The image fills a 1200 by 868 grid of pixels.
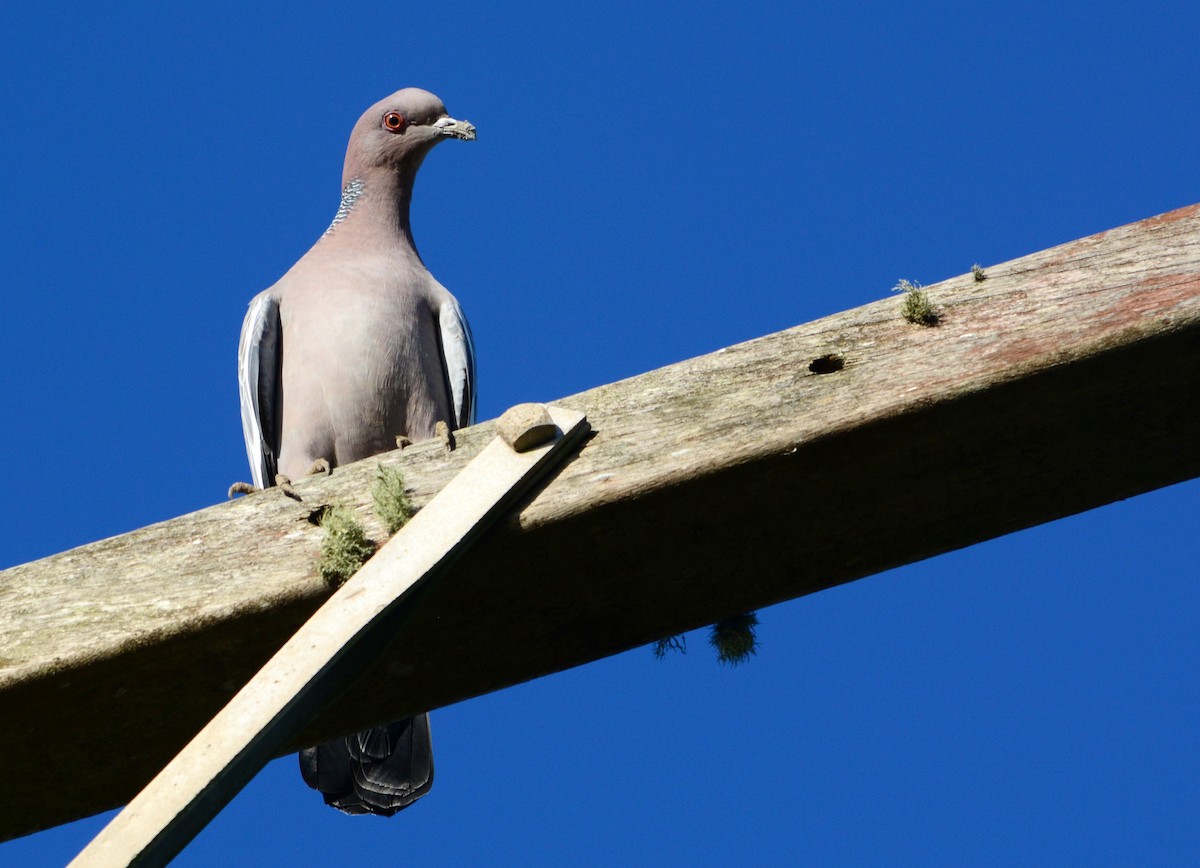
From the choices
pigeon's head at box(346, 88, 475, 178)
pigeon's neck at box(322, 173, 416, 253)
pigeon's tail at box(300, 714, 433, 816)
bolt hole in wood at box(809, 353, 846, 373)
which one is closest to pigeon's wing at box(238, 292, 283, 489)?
pigeon's neck at box(322, 173, 416, 253)

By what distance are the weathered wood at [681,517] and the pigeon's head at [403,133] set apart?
15.0ft

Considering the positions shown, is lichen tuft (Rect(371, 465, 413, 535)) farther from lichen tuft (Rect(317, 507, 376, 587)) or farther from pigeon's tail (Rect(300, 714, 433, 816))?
pigeon's tail (Rect(300, 714, 433, 816))

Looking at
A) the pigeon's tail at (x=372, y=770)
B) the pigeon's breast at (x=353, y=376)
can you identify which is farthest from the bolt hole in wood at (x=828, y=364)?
the pigeon's breast at (x=353, y=376)

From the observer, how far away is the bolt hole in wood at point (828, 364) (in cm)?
234

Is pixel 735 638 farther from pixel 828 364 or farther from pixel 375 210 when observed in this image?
pixel 375 210

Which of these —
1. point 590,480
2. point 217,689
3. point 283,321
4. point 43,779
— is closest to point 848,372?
point 590,480

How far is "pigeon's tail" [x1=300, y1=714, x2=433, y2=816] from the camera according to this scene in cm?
431

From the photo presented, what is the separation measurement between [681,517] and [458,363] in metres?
3.78

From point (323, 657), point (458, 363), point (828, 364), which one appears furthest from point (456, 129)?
point (323, 657)

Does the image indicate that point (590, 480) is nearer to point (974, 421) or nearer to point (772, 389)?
point (772, 389)

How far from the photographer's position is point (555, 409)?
7.64 ft

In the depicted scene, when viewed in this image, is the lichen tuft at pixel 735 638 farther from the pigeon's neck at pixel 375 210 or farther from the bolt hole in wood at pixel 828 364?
the pigeon's neck at pixel 375 210

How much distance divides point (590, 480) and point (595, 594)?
20cm

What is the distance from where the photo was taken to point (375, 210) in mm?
6453
